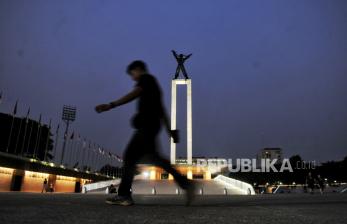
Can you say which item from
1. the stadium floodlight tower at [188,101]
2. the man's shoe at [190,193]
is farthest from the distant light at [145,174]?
the man's shoe at [190,193]

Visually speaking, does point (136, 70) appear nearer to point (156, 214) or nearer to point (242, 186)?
point (156, 214)

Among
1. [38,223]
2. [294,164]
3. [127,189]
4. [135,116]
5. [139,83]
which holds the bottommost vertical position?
[38,223]

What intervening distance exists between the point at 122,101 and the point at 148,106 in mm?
330

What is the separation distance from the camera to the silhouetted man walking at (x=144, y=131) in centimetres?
378

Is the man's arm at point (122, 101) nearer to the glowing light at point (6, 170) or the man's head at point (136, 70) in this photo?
the man's head at point (136, 70)

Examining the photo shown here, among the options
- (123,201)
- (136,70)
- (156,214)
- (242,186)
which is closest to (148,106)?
(136,70)

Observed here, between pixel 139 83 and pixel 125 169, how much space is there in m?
1.10

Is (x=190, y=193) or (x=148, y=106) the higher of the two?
(x=148, y=106)

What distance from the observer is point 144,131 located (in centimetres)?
378

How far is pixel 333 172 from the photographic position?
67125mm

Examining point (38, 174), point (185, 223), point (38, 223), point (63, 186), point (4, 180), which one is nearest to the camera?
point (38, 223)

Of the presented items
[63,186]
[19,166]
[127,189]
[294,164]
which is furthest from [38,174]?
[294,164]

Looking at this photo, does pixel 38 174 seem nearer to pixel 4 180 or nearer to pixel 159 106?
pixel 4 180

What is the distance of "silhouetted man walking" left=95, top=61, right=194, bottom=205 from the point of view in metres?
3.78
